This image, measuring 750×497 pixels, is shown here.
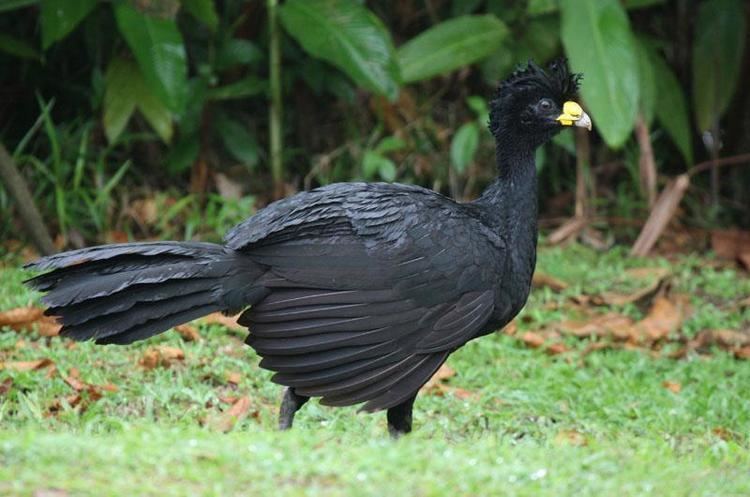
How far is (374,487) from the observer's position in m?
3.67

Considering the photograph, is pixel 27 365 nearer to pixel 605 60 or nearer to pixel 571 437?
pixel 571 437

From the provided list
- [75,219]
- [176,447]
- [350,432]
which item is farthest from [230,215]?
[176,447]

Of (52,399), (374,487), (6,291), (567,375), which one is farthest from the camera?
(6,291)

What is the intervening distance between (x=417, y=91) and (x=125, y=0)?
9.35 ft

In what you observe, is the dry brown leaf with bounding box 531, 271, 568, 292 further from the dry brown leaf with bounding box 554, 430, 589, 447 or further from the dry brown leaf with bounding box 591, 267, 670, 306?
the dry brown leaf with bounding box 554, 430, 589, 447

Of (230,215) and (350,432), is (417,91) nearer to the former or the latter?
(230,215)

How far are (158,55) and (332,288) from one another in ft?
13.0

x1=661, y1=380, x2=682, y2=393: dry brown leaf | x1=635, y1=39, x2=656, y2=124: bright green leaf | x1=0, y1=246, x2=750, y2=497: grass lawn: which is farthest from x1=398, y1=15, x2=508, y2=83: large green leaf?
x1=661, y1=380, x2=682, y2=393: dry brown leaf

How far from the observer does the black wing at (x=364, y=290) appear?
→ 498 centimetres

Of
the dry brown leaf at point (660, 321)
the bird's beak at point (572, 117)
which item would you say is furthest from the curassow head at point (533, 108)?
the dry brown leaf at point (660, 321)

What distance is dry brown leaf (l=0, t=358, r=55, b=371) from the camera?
20.1 feet

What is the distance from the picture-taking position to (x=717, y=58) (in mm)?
10125

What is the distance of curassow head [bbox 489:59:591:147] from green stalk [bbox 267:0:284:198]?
3.90 meters

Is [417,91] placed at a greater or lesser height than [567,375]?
greater
